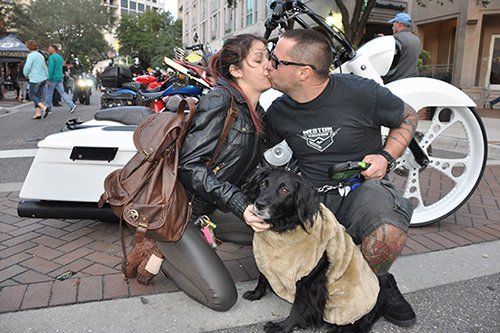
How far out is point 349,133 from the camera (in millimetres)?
2330

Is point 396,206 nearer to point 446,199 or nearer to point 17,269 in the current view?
point 446,199

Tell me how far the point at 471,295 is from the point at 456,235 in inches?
39.6

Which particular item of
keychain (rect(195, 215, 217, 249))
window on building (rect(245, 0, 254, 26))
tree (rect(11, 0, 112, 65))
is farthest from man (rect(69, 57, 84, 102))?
tree (rect(11, 0, 112, 65))

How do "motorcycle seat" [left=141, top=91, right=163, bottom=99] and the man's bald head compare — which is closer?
the man's bald head

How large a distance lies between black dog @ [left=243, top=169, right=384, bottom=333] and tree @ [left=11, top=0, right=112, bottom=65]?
4381 centimetres

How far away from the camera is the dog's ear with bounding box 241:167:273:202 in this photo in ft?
6.56

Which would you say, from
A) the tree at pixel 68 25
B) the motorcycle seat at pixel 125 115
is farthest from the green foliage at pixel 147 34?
the motorcycle seat at pixel 125 115

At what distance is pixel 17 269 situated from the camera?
2674mm

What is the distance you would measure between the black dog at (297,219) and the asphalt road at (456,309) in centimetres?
11

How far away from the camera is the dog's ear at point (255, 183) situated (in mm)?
1999

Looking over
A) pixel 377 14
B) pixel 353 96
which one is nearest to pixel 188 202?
pixel 353 96

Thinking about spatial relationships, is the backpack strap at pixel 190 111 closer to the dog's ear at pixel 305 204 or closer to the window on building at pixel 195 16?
the dog's ear at pixel 305 204

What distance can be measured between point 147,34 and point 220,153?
209ft

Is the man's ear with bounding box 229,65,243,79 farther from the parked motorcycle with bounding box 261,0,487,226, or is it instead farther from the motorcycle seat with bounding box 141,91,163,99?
the motorcycle seat with bounding box 141,91,163,99
